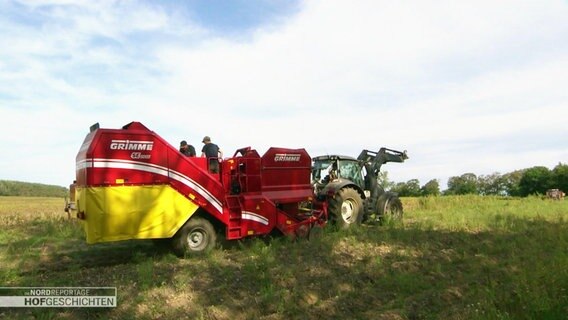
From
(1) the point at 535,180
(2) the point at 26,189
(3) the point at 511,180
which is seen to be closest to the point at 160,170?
(1) the point at 535,180

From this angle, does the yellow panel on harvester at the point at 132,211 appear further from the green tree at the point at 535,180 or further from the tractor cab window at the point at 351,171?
the green tree at the point at 535,180

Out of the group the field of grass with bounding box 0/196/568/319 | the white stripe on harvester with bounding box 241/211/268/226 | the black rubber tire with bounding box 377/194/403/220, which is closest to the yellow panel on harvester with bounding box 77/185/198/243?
the field of grass with bounding box 0/196/568/319

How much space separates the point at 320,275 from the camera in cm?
765

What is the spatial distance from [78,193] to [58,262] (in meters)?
1.47

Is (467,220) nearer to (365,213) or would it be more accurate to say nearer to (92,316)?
(365,213)

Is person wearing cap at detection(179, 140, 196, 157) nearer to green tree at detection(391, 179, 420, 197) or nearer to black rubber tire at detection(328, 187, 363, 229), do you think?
black rubber tire at detection(328, 187, 363, 229)

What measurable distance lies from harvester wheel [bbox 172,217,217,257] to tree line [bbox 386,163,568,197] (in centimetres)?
3173

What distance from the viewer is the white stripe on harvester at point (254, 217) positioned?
9500 mm

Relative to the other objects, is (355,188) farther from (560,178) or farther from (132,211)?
(560,178)

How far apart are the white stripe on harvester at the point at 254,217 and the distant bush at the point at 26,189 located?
220 ft

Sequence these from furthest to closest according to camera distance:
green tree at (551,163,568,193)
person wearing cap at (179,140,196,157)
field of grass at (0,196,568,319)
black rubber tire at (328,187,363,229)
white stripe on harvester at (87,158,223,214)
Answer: green tree at (551,163,568,193)
black rubber tire at (328,187,363,229)
person wearing cap at (179,140,196,157)
white stripe on harvester at (87,158,223,214)
field of grass at (0,196,568,319)

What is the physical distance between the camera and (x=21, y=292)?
663 centimetres

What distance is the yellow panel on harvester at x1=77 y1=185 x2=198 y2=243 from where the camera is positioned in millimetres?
7500

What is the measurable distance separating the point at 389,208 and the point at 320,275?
22.5 ft
